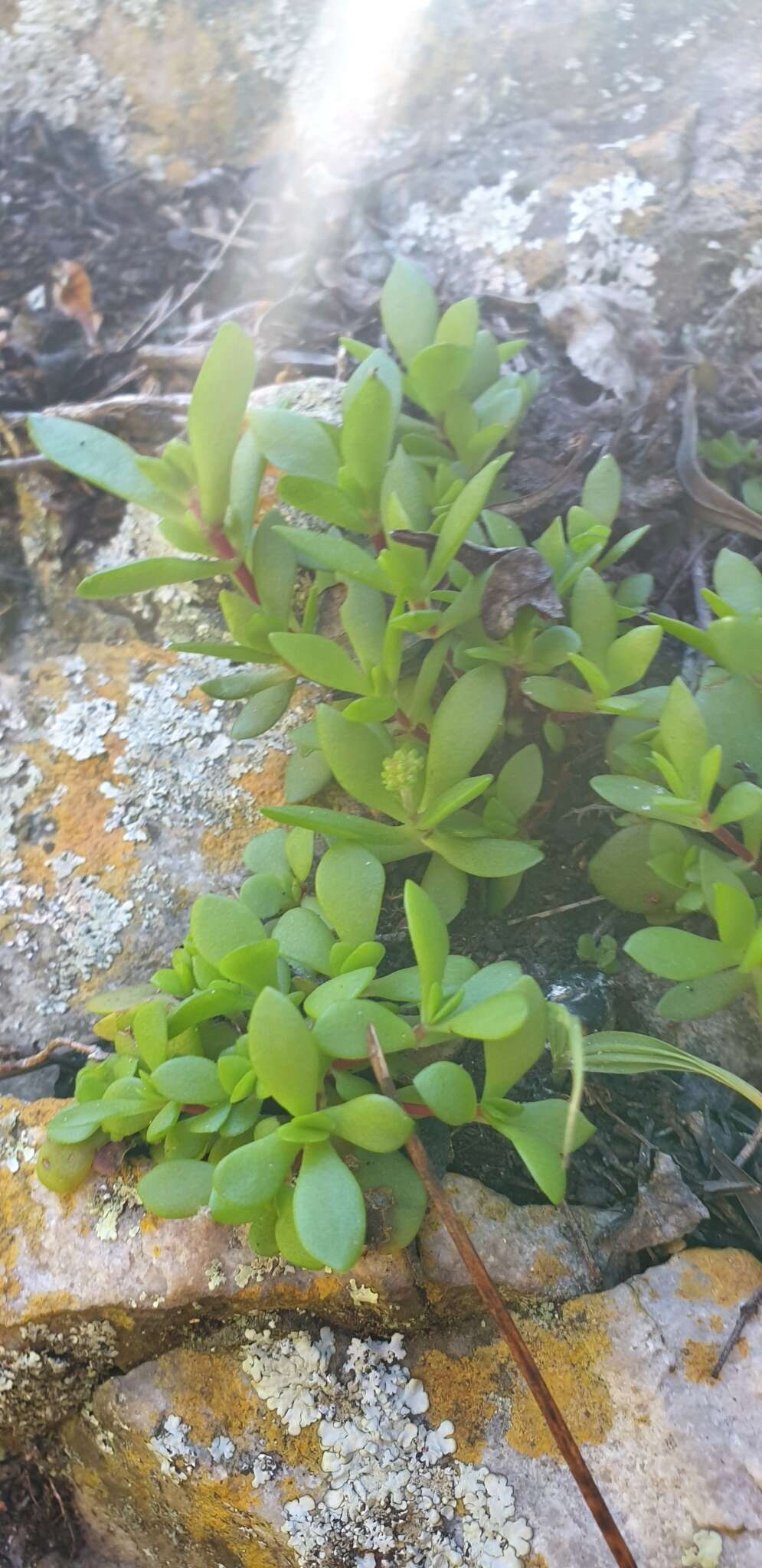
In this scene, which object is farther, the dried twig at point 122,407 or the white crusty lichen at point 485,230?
the white crusty lichen at point 485,230

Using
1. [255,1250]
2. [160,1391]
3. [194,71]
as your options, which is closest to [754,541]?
[255,1250]

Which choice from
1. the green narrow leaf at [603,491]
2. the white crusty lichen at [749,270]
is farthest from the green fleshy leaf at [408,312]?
the white crusty lichen at [749,270]

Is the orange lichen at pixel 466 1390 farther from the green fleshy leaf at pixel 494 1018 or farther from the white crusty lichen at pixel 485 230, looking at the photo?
the white crusty lichen at pixel 485 230

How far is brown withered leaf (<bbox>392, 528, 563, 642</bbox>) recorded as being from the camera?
131 cm

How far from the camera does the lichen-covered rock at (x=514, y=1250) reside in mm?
1187

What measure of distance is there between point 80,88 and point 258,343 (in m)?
1.16

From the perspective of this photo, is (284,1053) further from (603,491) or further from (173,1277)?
(603,491)

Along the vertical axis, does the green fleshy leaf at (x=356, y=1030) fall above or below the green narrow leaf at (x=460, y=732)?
below

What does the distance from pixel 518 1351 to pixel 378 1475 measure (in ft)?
0.97

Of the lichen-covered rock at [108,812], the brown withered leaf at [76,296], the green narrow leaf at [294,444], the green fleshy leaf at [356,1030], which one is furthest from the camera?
the brown withered leaf at [76,296]

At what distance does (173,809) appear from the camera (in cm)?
161

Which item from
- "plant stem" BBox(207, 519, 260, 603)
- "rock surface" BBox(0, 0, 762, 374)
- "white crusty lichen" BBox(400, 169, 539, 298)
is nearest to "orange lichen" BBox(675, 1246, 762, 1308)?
"plant stem" BBox(207, 519, 260, 603)

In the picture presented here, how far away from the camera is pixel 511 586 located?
133 centimetres

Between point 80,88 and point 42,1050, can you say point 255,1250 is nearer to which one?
point 42,1050
